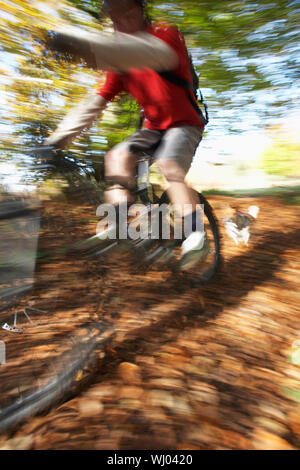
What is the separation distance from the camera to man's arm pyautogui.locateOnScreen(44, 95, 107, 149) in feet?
4.32

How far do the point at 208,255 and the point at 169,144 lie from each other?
889mm

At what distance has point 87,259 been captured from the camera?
68.8 inches

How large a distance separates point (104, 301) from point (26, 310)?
1.43 ft

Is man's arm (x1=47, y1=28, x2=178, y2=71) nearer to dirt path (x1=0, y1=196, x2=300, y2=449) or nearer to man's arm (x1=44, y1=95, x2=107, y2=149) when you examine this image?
man's arm (x1=44, y1=95, x2=107, y2=149)

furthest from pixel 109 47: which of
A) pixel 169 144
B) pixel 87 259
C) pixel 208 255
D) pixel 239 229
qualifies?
pixel 239 229

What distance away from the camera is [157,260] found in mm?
2027

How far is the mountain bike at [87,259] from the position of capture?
3.13 feet

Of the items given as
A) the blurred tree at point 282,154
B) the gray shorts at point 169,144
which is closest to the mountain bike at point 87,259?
the gray shorts at point 169,144

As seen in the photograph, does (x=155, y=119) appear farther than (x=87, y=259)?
No

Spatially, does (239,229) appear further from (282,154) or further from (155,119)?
(282,154)

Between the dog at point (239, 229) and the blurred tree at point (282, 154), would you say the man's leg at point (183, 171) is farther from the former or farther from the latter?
the blurred tree at point (282, 154)
